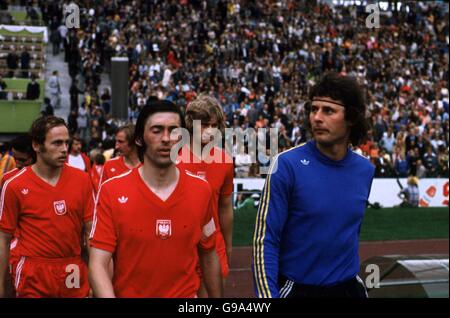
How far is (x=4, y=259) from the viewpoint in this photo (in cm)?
585

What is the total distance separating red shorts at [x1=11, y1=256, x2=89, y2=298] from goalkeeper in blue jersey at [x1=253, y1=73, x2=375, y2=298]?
2.30 m

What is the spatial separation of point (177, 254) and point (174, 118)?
28.6 inches

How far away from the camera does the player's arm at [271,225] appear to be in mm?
4277

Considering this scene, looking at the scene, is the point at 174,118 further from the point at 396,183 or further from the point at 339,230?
the point at 396,183

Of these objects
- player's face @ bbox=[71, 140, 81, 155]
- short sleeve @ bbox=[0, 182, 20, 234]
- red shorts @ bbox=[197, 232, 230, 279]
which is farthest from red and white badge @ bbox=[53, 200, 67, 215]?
player's face @ bbox=[71, 140, 81, 155]

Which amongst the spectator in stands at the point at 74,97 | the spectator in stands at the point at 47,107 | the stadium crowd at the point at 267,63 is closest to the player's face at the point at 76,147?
the stadium crowd at the point at 267,63

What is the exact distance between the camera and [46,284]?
6.21 metres

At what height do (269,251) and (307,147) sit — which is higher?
(307,147)

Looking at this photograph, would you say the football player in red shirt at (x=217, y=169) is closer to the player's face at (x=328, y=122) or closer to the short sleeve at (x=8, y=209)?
the short sleeve at (x=8, y=209)

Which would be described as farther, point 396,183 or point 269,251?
point 396,183

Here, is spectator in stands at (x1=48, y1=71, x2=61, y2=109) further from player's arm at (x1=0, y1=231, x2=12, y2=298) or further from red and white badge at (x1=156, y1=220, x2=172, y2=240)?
red and white badge at (x1=156, y1=220, x2=172, y2=240)

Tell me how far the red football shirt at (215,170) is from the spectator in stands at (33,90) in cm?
2069

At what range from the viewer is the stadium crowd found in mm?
26094
